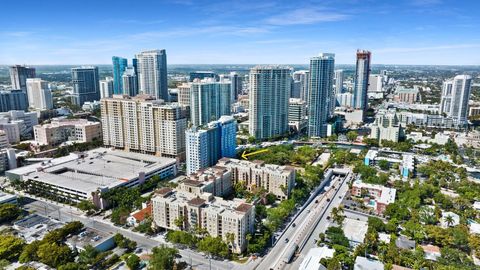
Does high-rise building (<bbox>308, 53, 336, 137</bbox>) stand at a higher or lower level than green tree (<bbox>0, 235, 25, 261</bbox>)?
higher

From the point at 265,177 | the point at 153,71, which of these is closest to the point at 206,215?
the point at 265,177

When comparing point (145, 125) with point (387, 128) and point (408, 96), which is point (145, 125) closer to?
point (387, 128)

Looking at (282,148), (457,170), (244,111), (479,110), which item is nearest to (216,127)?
(282,148)

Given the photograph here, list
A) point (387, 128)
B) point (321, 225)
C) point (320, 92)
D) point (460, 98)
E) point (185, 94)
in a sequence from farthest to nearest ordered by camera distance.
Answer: point (460, 98)
point (185, 94)
point (320, 92)
point (387, 128)
point (321, 225)

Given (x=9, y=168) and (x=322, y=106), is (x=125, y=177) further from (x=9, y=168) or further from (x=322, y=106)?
(x=322, y=106)

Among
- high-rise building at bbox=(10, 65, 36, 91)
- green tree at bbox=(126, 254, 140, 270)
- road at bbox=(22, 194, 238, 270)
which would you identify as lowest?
road at bbox=(22, 194, 238, 270)

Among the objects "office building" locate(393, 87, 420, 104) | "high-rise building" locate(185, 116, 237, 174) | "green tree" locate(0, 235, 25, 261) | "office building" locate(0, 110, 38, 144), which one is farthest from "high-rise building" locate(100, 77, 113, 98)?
"office building" locate(393, 87, 420, 104)

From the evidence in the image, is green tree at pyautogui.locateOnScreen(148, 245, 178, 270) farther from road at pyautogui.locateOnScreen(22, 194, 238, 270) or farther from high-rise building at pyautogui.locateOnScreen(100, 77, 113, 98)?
high-rise building at pyautogui.locateOnScreen(100, 77, 113, 98)
